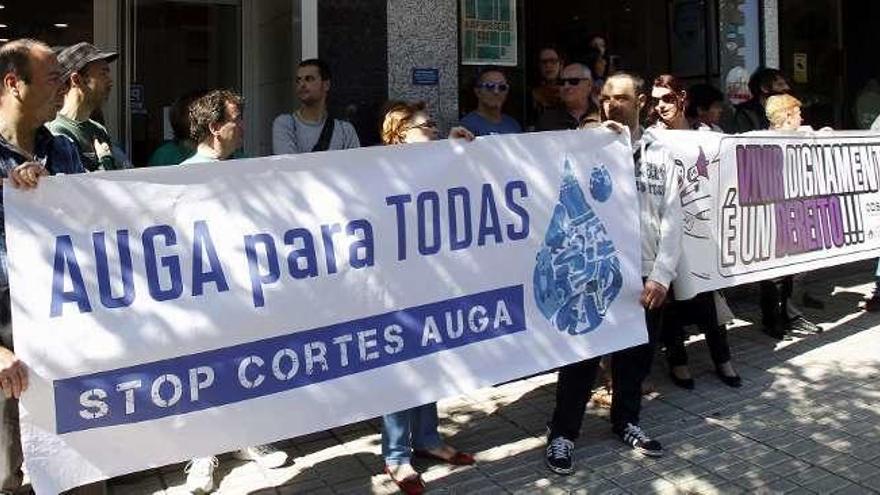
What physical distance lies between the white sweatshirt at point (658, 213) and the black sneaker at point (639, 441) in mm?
728

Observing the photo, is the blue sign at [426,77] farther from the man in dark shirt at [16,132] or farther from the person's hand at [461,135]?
the man in dark shirt at [16,132]

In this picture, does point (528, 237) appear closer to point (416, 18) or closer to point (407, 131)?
point (407, 131)

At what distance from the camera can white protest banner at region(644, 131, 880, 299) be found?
475 cm

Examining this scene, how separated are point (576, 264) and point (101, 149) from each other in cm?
225

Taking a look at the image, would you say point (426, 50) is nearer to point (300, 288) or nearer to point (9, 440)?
point (300, 288)

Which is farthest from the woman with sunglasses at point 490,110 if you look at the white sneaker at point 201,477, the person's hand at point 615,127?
the white sneaker at point 201,477

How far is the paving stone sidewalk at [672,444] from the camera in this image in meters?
3.82

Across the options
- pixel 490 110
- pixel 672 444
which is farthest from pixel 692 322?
pixel 490 110

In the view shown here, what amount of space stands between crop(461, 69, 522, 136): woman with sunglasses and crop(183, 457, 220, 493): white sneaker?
8.55 ft

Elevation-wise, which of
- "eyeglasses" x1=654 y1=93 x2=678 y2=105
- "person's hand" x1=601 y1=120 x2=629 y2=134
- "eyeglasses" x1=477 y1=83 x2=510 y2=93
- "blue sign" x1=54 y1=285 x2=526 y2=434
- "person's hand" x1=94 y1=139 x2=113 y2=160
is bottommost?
"blue sign" x1=54 y1=285 x2=526 y2=434

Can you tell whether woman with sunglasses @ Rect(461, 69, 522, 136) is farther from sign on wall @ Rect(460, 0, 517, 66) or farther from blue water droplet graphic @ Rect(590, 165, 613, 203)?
blue water droplet graphic @ Rect(590, 165, 613, 203)

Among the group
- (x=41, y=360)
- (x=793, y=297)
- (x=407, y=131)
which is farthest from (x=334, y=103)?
(x=793, y=297)

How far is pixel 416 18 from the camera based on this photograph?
6.40m

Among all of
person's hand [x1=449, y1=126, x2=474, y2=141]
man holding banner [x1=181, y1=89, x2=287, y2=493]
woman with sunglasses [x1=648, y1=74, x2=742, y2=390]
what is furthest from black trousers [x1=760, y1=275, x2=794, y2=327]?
man holding banner [x1=181, y1=89, x2=287, y2=493]
